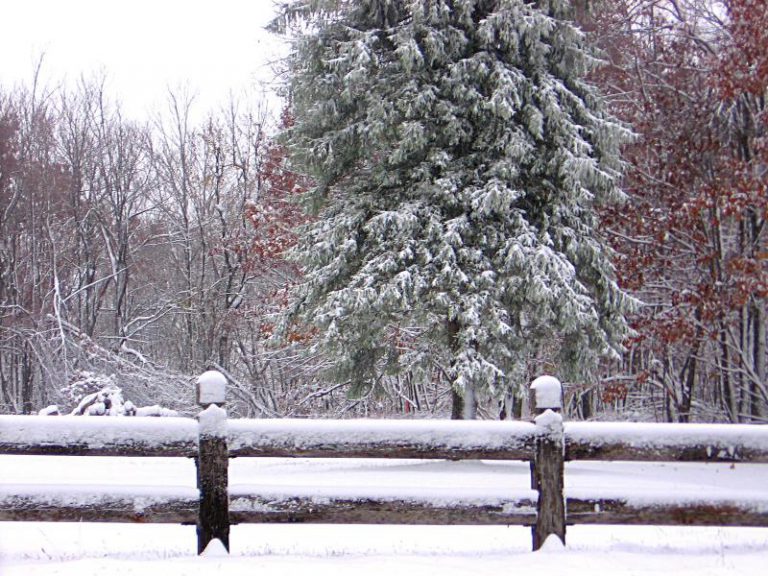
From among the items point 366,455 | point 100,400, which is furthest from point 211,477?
point 100,400

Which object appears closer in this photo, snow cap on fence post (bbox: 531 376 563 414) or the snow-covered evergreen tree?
snow cap on fence post (bbox: 531 376 563 414)

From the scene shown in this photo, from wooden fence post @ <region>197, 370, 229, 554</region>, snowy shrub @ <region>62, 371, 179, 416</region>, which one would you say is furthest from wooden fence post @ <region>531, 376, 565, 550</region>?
snowy shrub @ <region>62, 371, 179, 416</region>

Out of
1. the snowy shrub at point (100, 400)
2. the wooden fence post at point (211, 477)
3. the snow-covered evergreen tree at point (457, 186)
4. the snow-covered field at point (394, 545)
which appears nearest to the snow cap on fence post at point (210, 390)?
the wooden fence post at point (211, 477)

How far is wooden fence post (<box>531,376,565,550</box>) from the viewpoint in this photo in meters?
5.82

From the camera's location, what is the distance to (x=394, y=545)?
6.86 metres

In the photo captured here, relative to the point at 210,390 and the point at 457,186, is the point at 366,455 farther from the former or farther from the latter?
the point at 457,186

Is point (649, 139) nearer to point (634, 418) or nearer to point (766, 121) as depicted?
point (766, 121)

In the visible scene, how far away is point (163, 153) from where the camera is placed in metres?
35.4

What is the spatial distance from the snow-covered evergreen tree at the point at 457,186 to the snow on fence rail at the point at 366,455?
327 inches

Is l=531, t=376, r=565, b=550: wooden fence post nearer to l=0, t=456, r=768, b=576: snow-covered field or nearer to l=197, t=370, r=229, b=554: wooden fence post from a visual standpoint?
l=0, t=456, r=768, b=576: snow-covered field

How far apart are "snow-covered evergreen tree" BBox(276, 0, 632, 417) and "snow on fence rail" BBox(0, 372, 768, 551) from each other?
8296mm

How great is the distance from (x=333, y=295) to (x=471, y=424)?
9117 mm

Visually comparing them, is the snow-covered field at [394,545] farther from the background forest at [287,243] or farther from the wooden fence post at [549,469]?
the background forest at [287,243]

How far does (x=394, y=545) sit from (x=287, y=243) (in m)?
17.0
